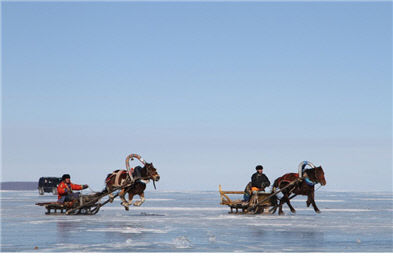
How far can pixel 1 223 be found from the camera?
2166cm

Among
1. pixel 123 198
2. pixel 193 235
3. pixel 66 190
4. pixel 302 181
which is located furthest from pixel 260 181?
pixel 193 235

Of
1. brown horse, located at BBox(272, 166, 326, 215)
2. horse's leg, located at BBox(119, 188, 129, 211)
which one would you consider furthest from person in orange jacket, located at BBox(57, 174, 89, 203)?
brown horse, located at BBox(272, 166, 326, 215)

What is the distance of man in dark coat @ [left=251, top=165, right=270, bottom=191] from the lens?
2638 cm

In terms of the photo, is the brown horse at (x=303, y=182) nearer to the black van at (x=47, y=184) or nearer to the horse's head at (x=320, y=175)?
the horse's head at (x=320, y=175)

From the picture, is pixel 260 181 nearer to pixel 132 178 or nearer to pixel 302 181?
pixel 302 181

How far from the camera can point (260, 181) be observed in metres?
26.4

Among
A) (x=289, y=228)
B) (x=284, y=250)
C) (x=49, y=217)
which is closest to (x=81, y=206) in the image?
(x=49, y=217)

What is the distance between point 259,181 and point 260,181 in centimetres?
4

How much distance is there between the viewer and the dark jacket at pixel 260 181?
2637 cm

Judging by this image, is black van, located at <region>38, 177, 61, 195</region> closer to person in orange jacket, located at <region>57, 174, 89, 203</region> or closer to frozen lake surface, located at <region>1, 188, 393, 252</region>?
person in orange jacket, located at <region>57, 174, 89, 203</region>

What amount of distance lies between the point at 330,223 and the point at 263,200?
4343 mm

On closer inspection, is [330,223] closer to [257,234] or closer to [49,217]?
[257,234]

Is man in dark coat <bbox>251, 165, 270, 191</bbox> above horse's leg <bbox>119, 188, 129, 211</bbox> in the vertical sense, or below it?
above

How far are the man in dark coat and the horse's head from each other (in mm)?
1981
